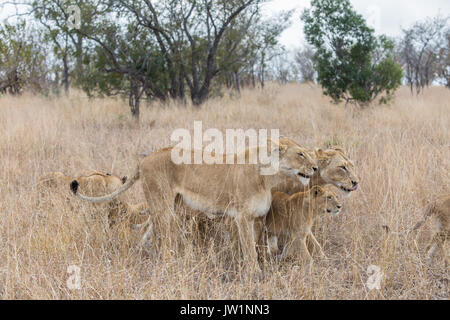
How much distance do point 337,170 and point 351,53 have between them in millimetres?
9010

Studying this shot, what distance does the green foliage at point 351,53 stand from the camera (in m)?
11.5

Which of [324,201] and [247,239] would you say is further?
[324,201]

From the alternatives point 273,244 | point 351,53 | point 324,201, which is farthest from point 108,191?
point 351,53

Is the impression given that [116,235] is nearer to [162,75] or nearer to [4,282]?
[4,282]

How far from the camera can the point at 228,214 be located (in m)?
3.52

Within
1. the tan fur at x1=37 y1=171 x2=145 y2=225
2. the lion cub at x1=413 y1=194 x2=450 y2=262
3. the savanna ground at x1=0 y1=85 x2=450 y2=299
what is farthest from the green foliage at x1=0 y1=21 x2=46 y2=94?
the lion cub at x1=413 y1=194 x2=450 y2=262

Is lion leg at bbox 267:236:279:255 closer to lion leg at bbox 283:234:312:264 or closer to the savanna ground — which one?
lion leg at bbox 283:234:312:264

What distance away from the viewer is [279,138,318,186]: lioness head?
348 cm

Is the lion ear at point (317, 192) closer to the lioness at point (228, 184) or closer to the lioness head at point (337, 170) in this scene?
the lioness head at point (337, 170)

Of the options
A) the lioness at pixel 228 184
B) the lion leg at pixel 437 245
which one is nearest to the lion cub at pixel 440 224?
the lion leg at pixel 437 245

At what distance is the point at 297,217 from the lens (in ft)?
12.4

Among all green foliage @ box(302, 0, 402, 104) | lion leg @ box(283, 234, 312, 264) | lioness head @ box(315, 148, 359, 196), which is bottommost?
lion leg @ box(283, 234, 312, 264)

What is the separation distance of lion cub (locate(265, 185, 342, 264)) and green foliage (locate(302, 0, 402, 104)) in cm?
862

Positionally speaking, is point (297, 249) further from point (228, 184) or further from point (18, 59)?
point (18, 59)
